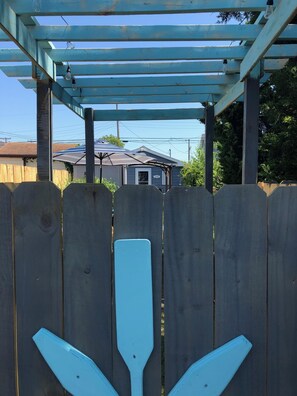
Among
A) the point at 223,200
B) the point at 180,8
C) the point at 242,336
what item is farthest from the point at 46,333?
the point at 180,8

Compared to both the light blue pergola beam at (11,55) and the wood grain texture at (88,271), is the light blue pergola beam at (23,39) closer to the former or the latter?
the light blue pergola beam at (11,55)

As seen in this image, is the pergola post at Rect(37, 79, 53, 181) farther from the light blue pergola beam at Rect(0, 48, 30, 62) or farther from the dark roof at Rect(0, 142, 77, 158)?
the dark roof at Rect(0, 142, 77, 158)

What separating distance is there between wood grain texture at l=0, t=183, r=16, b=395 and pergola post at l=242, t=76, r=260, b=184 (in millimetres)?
2598

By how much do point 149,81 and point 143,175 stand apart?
22.6m

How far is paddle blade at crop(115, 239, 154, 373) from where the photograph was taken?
63.6 inches

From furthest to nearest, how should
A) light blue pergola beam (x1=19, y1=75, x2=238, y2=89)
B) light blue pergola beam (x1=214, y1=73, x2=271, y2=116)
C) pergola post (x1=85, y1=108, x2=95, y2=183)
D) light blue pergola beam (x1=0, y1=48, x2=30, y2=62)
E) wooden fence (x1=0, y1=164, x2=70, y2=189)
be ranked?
wooden fence (x1=0, y1=164, x2=70, y2=189) < pergola post (x1=85, y1=108, x2=95, y2=183) < light blue pergola beam (x1=19, y1=75, x2=238, y2=89) < light blue pergola beam (x1=214, y1=73, x2=271, y2=116) < light blue pergola beam (x1=0, y1=48, x2=30, y2=62)

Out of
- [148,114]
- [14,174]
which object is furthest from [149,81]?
[14,174]

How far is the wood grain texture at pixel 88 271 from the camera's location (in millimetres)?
1658

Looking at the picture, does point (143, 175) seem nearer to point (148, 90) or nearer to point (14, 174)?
point (14, 174)

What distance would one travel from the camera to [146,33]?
9.98 feet

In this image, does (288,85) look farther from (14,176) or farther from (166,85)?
(14,176)

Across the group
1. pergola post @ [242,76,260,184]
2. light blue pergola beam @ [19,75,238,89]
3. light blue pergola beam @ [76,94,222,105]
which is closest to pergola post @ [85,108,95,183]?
light blue pergola beam @ [76,94,222,105]

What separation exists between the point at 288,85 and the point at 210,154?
6.03 feet

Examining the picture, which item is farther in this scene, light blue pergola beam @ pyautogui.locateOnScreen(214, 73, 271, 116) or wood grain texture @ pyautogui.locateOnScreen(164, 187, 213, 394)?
light blue pergola beam @ pyautogui.locateOnScreen(214, 73, 271, 116)
